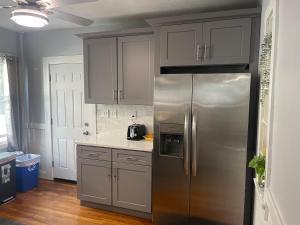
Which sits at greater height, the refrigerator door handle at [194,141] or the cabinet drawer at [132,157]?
the refrigerator door handle at [194,141]

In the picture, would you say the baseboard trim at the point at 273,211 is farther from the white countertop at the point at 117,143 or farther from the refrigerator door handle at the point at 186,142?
the white countertop at the point at 117,143

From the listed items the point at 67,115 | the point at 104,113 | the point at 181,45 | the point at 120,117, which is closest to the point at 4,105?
the point at 67,115

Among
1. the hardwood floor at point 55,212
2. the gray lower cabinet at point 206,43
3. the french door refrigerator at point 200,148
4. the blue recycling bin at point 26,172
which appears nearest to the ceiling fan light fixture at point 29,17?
the french door refrigerator at point 200,148

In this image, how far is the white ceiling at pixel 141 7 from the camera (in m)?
2.57

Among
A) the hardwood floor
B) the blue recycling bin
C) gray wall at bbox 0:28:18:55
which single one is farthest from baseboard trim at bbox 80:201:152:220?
gray wall at bbox 0:28:18:55

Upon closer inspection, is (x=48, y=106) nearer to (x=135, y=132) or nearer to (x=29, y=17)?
(x=135, y=132)

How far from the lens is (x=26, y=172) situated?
3574mm

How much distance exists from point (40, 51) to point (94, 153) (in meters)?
2.20

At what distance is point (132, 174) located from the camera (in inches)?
112

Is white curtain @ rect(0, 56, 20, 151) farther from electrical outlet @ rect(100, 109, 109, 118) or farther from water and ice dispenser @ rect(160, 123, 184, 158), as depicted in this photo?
water and ice dispenser @ rect(160, 123, 184, 158)

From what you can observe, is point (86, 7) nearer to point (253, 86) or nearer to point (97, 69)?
point (97, 69)

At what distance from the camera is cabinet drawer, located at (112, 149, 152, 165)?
275 cm

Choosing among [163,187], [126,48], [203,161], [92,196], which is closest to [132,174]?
[163,187]

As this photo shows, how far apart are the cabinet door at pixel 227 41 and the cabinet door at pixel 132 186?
150 cm
